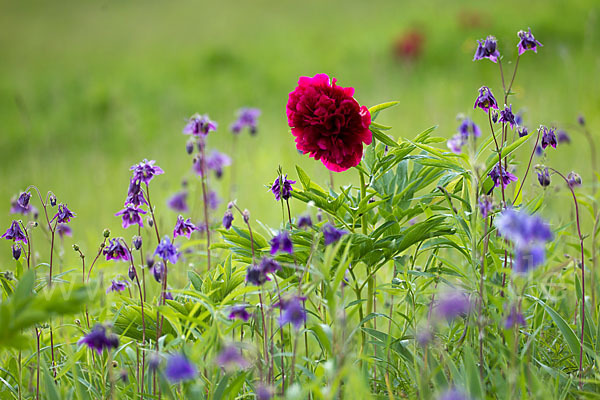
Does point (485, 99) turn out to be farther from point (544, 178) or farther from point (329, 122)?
point (329, 122)

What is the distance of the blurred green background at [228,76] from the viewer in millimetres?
4807

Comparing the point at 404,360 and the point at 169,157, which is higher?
the point at 169,157

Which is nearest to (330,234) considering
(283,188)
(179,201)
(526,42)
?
(283,188)

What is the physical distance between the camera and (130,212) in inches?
66.1

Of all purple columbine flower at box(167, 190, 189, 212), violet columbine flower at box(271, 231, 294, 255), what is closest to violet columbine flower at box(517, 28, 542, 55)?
violet columbine flower at box(271, 231, 294, 255)

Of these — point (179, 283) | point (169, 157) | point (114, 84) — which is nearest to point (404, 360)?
point (179, 283)

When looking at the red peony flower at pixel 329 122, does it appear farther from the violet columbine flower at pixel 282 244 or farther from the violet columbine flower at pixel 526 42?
the violet columbine flower at pixel 526 42

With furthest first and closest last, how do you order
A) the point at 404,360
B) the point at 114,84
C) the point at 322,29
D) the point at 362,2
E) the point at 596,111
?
the point at 362,2
the point at 322,29
the point at 114,84
the point at 596,111
the point at 404,360

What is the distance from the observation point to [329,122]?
1498mm

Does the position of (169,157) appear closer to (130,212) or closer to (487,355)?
(130,212)

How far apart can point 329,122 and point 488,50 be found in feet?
1.86

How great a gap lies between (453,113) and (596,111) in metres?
1.30

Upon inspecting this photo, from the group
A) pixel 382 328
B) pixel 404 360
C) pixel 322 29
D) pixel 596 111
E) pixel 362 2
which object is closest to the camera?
pixel 404 360

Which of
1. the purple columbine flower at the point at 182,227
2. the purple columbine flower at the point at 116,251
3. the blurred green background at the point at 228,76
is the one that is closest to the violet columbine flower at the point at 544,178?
the purple columbine flower at the point at 182,227
